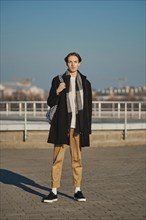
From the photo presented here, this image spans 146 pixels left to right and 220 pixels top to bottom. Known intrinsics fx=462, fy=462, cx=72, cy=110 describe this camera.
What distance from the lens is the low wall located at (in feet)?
45.2

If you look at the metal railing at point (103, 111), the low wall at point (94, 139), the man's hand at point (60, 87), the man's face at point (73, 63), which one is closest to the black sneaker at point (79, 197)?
the man's hand at point (60, 87)

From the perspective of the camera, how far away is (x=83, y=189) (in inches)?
280

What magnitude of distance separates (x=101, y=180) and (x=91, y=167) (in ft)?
6.26

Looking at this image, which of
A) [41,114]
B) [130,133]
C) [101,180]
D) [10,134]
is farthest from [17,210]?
[41,114]

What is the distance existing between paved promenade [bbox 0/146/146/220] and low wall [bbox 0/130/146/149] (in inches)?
58.6

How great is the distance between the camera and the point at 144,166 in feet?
33.3

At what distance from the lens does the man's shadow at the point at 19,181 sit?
707 centimetres

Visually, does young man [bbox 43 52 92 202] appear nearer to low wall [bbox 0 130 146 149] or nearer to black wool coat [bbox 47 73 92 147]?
black wool coat [bbox 47 73 92 147]

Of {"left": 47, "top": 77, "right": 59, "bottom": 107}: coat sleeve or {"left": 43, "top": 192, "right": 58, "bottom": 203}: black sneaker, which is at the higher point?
{"left": 47, "top": 77, "right": 59, "bottom": 107}: coat sleeve

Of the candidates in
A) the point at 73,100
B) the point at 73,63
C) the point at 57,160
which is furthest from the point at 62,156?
the point at 73,63

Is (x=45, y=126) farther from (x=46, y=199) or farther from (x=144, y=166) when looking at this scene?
(x=46, y=199)

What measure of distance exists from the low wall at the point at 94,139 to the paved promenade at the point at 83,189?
1489mm

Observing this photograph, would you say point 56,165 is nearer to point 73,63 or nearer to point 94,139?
point 73,63

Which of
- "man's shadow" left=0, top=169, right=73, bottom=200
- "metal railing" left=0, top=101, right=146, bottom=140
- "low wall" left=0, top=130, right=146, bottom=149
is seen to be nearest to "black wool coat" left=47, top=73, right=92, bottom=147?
"man's shadow" left=0, top=169, right=73, bottom=200
